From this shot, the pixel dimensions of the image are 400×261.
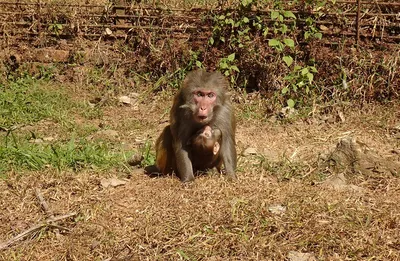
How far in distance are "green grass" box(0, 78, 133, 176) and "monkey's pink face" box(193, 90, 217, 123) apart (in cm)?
93

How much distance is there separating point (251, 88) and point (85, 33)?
8.47 ft

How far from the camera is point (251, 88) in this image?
8.27m

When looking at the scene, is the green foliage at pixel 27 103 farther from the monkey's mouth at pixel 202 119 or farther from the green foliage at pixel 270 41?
the monkey's mouth at pixel 202 119

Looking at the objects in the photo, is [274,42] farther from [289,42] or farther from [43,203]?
[43,203]

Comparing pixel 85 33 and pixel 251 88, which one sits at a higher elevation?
Answer: pixel 85 33

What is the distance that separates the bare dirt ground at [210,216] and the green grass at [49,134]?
0.82ft

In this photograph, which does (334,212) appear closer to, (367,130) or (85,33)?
(367,130)

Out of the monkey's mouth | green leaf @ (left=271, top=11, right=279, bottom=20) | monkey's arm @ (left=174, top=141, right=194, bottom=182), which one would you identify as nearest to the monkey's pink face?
the monkey's mouth

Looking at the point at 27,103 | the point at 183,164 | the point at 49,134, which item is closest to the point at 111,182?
the point at 183,164

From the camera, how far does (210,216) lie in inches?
162

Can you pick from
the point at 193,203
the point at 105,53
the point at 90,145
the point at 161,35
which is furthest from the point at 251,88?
the point at 193,203

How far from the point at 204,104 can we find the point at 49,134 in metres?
2.62

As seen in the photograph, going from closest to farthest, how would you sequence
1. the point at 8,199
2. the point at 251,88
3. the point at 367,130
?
the point at 8,199 → the point at 367,130 → the point at 251,88

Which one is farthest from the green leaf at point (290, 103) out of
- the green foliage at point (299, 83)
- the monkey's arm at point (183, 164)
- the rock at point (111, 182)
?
the rock at point (111, 182)
